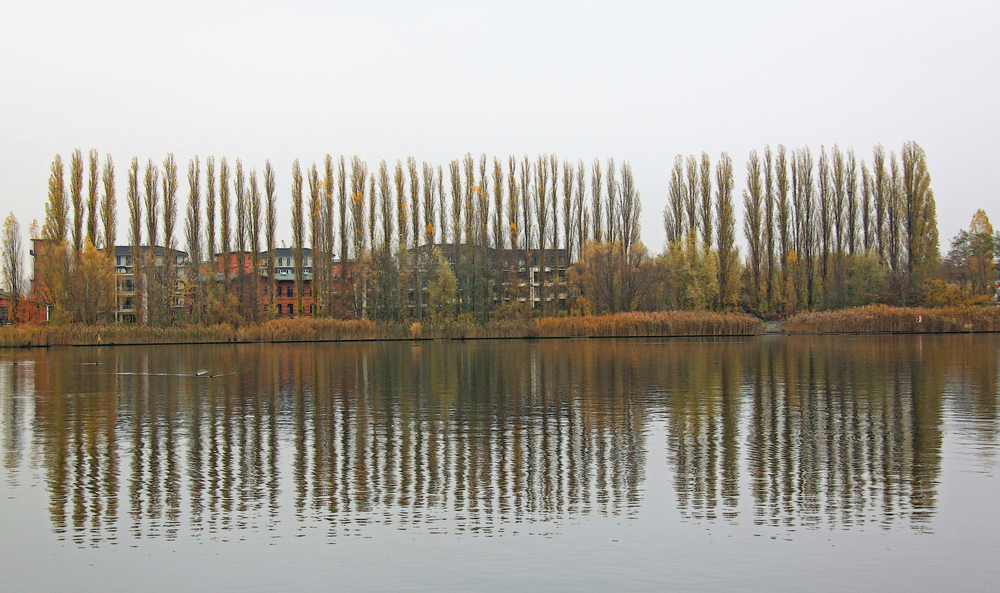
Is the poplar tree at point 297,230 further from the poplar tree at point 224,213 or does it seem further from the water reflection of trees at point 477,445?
the water reflection of trees at point 477,445

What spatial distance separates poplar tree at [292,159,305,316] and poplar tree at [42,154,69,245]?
16098mm

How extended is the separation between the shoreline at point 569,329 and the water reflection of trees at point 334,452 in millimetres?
29539

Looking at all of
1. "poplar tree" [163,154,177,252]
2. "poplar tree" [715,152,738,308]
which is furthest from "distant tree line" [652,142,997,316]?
"poplar tree" [163,154,177,252]

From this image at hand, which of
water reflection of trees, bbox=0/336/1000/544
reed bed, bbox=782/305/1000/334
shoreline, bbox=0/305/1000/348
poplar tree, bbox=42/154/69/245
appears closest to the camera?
water reflection of trees, bbox=0/336/1000/544

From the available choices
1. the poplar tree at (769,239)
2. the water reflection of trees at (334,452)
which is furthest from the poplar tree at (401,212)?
the water reflection of trees at (334,452)

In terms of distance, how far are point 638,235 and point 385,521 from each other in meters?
60.1

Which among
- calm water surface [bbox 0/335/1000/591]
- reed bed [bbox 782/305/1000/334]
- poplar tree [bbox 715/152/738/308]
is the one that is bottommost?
calm water surface [bbox 0/335/1000/591]

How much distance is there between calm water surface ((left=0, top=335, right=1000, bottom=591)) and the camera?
6223mm

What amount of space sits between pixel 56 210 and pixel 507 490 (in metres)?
60.6

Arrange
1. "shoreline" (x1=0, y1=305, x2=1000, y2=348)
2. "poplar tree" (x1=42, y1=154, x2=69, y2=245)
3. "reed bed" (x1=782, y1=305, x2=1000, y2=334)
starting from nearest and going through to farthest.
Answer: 1. "shoreline" (x1=0, y1=305, x2=1000, y2=348)
2. "reed bed" (x1=782, y1=305, x2=1000, y2=334)
3. "poplar tree" (x1=42, y1=154, x2=69, y2=245)

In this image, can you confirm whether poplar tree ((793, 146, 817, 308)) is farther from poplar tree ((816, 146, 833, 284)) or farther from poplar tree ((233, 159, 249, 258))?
poplar tree ((233, 159, 249, 258))

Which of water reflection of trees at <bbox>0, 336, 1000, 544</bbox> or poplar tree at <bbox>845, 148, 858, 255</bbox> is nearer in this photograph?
water reflection of trees at <bbox>0, 336, 1000, 544</bbox>

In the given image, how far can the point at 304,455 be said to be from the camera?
414 inches

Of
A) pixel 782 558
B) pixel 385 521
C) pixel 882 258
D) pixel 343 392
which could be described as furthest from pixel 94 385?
pixel 882 258
